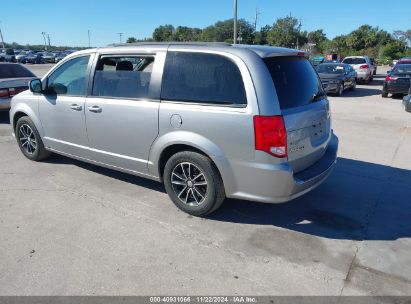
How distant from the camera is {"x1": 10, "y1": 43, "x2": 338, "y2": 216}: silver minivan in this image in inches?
132

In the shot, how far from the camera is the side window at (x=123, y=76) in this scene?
4102 millimetres

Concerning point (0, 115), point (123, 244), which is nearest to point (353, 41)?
point (0, 115)

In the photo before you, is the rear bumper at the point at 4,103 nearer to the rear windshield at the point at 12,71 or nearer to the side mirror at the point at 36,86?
the rear windshield at the point at 12,71

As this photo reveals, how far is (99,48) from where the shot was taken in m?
4.64

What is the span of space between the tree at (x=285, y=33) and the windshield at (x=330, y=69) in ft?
139

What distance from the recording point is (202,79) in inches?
144

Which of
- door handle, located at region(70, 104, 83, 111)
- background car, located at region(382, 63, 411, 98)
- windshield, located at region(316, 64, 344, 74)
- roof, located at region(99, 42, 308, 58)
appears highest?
roof, located at region(99, 42, 308, 58)

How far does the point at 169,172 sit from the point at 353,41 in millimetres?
72459

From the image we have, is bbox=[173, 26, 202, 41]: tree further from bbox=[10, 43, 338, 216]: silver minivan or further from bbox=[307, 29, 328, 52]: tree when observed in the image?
bbox=[10, 43, 338, 216]: silver minivan

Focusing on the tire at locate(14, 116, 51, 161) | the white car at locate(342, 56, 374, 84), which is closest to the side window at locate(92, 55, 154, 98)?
the tire at locate(14, 116, 51, 161)

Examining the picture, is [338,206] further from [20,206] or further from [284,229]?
[20,206]

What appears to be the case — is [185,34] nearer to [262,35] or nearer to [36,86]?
[262,35]

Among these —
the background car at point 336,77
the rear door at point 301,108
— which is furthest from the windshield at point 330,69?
the rear door at point 301,108

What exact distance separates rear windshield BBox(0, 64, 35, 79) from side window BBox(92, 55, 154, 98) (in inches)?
238
